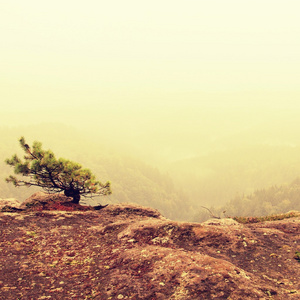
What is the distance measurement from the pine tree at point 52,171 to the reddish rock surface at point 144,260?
16.5ft

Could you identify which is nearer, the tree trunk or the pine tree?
the pine tree

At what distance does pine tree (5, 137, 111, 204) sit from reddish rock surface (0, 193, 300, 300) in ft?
16.5

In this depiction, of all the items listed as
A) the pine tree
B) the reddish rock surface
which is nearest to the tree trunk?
the pine tree

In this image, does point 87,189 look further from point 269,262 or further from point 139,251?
point 269,262

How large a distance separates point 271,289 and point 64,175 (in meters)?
18.2

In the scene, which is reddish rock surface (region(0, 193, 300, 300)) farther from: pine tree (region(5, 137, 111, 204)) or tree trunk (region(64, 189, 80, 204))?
tree trunk (region(64, 189, 80, 204))

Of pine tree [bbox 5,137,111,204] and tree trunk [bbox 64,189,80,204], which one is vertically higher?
pine tree [bbox 5,137,111,204]

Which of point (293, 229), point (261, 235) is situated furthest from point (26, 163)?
point (293, 229)

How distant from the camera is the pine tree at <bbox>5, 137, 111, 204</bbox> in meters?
20.7

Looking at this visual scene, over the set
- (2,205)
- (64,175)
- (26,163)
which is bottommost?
(2,205)

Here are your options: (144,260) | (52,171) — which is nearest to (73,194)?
(52,171)

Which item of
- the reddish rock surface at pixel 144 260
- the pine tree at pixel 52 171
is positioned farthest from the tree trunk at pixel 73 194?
the reddish rock surface at pixel 144 260

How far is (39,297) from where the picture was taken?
844 cm

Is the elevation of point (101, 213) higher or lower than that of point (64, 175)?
lower
